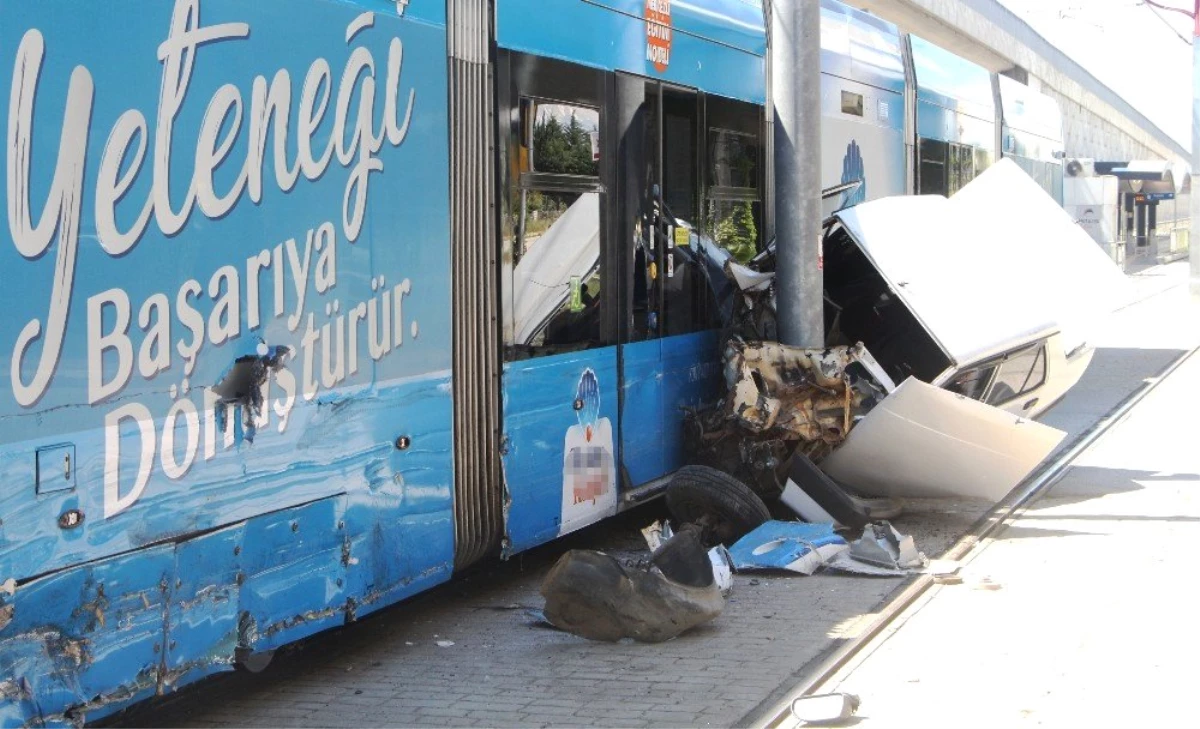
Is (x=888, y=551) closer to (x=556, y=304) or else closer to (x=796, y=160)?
(x=556, y=304)

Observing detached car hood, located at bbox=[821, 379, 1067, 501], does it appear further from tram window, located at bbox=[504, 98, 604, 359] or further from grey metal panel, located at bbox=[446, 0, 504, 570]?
grey metal panel, located at bbox=[446, 0, 504, 570]

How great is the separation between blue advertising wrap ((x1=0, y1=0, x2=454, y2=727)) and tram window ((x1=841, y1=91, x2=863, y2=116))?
626 centimetres

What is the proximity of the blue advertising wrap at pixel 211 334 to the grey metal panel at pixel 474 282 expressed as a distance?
0.12m

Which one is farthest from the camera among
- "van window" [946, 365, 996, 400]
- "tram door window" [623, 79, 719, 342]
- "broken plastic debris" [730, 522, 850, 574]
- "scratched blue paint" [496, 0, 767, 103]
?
"van window" [946, 365, 996, 400]

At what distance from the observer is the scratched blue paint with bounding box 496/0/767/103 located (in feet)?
23.6

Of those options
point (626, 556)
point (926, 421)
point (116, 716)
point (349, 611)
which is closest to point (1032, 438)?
point (926, 421)

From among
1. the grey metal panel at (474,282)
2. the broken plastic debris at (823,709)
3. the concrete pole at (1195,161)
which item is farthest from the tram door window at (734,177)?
the concrete pole at (1195,161)

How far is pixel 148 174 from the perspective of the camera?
15.5 feet

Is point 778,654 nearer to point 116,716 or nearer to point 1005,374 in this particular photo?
point 116,716

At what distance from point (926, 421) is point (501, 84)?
3546 millimetres

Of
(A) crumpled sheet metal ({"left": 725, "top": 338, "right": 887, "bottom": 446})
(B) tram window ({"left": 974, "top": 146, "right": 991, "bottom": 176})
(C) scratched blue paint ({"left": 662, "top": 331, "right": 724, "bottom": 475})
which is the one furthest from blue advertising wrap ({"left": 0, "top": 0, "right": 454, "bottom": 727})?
(B) tram window ({"left": 974, "top": 146, "right": 991, "bottom": 176})

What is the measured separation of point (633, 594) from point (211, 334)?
2594mm

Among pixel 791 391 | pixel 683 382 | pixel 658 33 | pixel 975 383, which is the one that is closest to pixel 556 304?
pixel 683 382

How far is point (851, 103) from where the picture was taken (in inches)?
482
